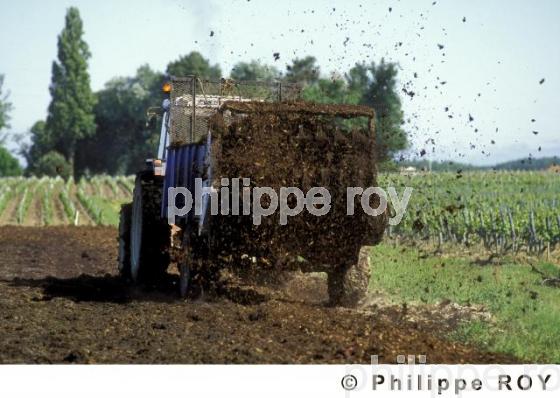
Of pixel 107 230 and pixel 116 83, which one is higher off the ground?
pixel 116 83

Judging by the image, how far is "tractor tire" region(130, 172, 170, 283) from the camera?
14.8m

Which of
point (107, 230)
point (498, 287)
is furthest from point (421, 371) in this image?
point (107, 230)

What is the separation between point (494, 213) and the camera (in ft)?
86.7

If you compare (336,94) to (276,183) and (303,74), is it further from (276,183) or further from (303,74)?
(276,183)

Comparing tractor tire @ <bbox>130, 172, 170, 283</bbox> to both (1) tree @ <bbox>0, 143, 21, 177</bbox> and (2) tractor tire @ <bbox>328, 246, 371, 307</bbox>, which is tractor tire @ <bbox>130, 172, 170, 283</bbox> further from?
(1) tree @ <bbox>0, 143, 21, 177</bbox>

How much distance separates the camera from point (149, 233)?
48.8 ft

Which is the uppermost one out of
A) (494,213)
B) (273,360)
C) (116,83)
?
(116,83)

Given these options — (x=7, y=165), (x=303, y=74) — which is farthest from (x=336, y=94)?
(x=7, y=165)

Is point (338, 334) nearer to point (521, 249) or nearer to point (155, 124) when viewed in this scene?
point (155, 124)

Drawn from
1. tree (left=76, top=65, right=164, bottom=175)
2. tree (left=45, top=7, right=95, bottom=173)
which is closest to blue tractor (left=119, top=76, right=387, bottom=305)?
tree (left=76, top=65, right=164, bottom=175)

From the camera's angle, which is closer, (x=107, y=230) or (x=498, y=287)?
(x=498, y=287)

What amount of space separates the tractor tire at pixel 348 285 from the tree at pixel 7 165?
102464mm

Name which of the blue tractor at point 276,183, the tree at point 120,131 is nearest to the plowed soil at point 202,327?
the blue tractor at point 276,183

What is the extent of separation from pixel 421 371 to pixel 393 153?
6.55 metres
